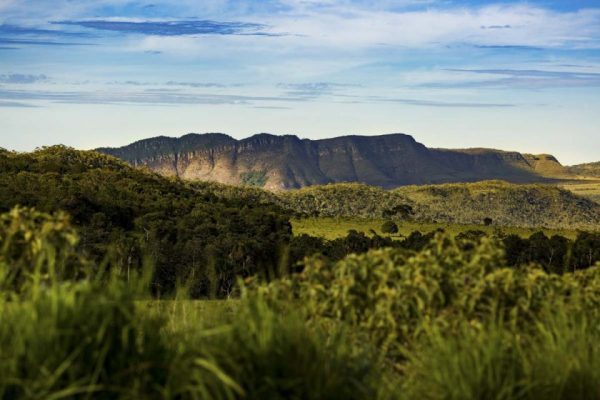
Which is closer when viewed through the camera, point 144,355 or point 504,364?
point 144,355

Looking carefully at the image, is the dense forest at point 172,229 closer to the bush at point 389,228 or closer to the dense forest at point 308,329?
the bush at point 389,228

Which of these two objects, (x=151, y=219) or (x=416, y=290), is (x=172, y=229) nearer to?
(x=151, y=219)

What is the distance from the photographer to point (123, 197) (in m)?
90.4

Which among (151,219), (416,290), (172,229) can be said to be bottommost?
(172,229)

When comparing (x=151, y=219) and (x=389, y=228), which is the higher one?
(x=151, y=219)

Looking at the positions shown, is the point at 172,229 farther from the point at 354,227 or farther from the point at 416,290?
the point at 416,290

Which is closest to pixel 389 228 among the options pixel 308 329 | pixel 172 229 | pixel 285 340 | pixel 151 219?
pixel 151 219

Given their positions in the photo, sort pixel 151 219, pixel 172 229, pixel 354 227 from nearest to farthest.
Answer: pixel 172 229, pixel 151 219, pixel 354 227

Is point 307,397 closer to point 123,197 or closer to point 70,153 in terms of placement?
point 123,197

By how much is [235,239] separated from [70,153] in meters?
74.3

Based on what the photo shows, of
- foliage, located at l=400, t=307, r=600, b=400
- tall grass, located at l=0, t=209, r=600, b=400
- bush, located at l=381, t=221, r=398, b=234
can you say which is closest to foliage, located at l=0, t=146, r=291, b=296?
bush, located at l=381, t=221, r=398, b=234

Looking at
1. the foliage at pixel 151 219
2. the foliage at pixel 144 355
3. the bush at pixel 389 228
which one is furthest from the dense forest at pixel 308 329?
the bush at pixel 389 228

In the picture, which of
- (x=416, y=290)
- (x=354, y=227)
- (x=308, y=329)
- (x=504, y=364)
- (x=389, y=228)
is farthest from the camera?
(x=354, y=227)

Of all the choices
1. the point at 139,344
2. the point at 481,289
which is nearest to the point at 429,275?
the point at 481,289
